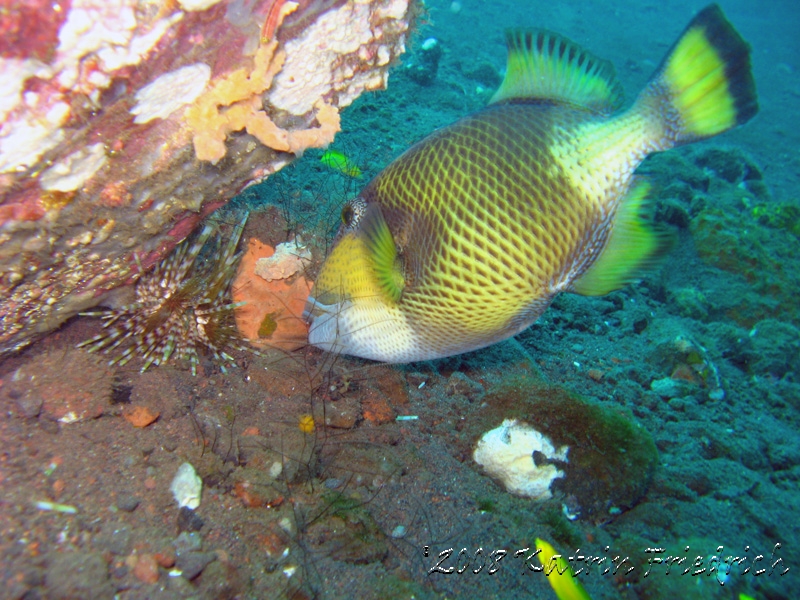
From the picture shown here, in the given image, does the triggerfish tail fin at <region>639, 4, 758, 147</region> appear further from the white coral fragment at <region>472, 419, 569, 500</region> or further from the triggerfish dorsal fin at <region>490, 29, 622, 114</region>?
the white coral fragment at <region>472, 419, 569, 500</region>

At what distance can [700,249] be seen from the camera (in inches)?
238

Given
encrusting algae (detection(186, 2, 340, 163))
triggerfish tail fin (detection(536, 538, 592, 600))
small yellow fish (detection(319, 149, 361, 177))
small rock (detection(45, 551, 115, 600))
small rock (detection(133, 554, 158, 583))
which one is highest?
encrusting algae (detection(186, 2, 340, 163))

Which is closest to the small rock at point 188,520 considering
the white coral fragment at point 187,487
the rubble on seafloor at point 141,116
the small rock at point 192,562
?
the white coral fragment at point 187,487

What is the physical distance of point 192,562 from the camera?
176 centimetres

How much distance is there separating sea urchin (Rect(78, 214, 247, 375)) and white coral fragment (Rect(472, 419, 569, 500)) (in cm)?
183

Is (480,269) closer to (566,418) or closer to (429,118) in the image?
(566,418)

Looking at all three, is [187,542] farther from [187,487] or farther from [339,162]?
[339,162]

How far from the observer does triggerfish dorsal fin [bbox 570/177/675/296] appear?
201 cm

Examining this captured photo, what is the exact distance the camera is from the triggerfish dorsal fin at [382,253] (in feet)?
7.02

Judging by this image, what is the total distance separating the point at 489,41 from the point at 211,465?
16564 mm

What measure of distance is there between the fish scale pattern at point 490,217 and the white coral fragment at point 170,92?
3.15 ft

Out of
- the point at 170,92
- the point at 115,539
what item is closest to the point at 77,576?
the point at 115,539

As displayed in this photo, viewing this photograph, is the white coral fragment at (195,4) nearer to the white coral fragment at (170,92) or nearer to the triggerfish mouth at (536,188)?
the white coral fragment at (170,92)

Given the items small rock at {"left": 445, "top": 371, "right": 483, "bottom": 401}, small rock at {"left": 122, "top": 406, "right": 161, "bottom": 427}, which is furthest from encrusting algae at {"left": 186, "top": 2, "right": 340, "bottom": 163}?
small rock at {"left": 445, "top": 371, "right": 483, "bottom": 401}
